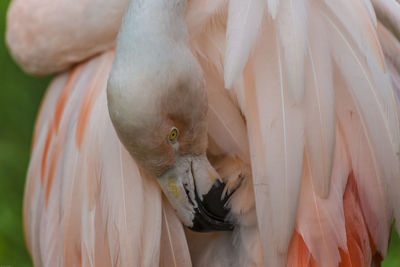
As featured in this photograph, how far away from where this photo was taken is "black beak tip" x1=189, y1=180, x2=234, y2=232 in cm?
148

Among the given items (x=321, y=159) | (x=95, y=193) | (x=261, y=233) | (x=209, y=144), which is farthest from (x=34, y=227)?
(x=321, y=159)

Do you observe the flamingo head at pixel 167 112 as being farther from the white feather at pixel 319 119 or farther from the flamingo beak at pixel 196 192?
the white feather at pixel 319 119

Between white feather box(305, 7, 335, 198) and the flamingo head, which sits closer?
the flamingo head

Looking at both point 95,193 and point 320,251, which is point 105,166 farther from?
point 320,251

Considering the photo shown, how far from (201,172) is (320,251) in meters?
0.31

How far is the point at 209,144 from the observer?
1596 mm

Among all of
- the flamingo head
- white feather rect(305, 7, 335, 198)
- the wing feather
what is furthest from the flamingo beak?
white feather rect(305, 7, 335, 198)

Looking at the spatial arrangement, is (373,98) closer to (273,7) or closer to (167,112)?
(273,7)

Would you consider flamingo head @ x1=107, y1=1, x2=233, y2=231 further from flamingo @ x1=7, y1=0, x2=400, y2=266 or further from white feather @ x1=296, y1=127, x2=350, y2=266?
white feather @ x1=296, y1=127, x2=350, y2=266

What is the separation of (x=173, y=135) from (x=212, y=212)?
215 millimetres

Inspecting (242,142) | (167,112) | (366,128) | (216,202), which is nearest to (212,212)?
(216,202)

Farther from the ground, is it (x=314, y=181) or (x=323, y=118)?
(x=323, y=118)

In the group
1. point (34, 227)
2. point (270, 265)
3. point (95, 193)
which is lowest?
point (34, 227)

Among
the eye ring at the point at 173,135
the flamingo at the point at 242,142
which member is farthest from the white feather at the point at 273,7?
the eye ring at the point at 173,135
